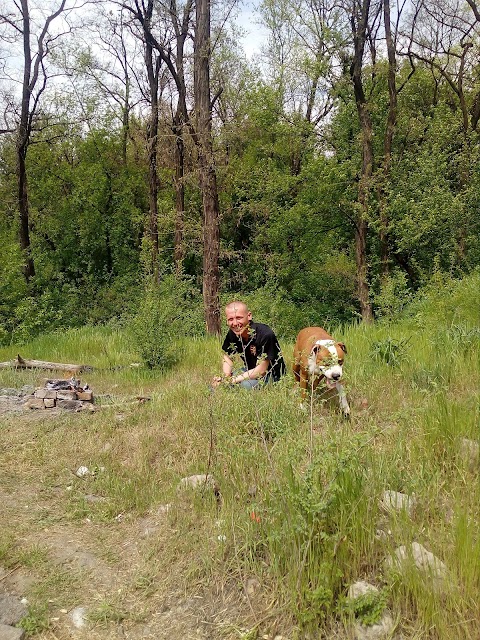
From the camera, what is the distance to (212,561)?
8.45 ft

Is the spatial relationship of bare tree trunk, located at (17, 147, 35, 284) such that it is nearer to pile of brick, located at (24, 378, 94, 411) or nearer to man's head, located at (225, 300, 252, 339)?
pile of brick, located at (24, 378, 94, 411)

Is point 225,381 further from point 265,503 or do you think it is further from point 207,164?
point 207,164

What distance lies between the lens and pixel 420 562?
2.08 meters

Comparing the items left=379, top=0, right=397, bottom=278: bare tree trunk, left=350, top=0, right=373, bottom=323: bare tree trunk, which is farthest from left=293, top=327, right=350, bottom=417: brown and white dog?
left=379, top=0, right=397, bottom=278: bare tree trunk

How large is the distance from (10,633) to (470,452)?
2.52 meters

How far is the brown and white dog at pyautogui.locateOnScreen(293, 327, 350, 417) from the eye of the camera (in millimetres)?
3889

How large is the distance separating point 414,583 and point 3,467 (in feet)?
11.3

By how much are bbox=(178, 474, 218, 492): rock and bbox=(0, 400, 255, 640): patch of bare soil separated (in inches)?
8.6

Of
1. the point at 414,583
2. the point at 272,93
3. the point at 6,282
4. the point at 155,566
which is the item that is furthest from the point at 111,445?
the point at 272,93

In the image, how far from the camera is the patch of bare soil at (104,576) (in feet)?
7.56

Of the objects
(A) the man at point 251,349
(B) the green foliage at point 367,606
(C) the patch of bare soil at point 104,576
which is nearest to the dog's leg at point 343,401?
(A) the man at point 251,349

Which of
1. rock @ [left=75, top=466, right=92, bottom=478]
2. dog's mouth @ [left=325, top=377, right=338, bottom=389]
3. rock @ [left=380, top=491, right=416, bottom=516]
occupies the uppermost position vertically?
dog's mouth @ [left=325, top=377, right=338, bottom=389]

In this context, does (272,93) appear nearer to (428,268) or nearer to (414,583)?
(428,268)

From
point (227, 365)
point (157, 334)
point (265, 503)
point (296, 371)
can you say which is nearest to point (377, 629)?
point (265, 503)
